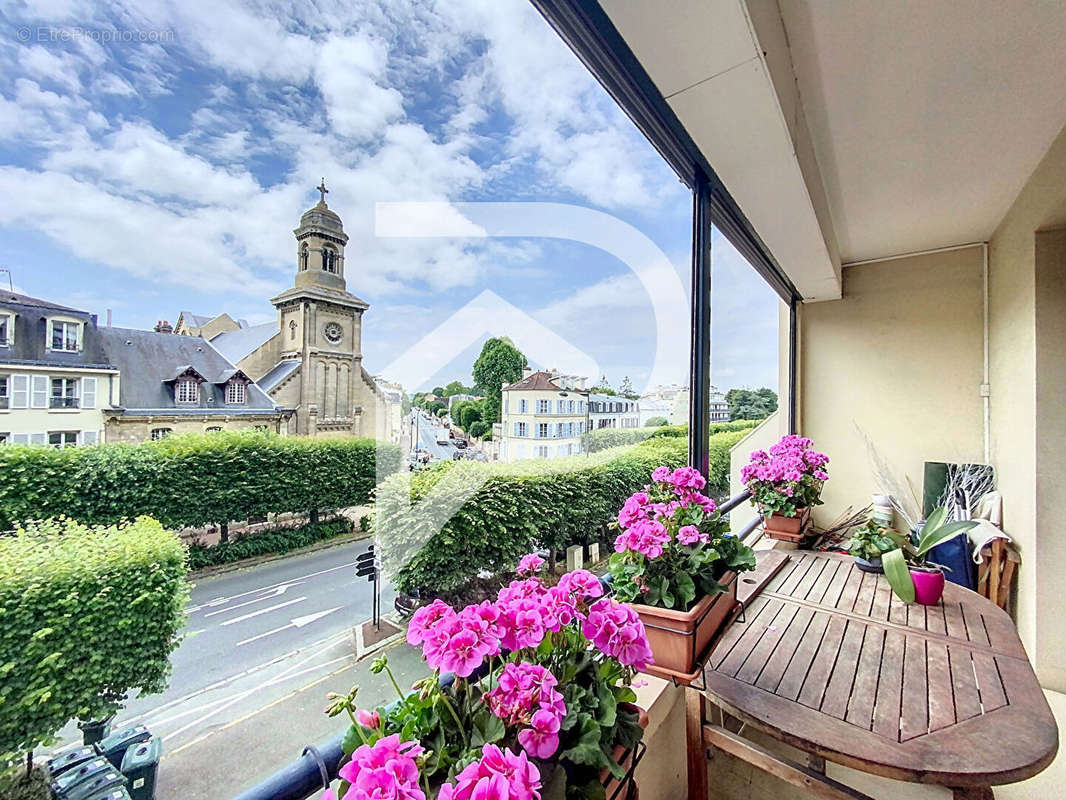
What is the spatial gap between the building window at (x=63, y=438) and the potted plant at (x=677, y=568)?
3.43 feet

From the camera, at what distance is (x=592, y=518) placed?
158cm

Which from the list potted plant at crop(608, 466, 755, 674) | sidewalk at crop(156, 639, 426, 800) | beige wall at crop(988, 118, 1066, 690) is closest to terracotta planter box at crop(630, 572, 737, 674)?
potted plant at crop(608, 466, 755, 674)

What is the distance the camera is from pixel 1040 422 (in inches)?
78.6

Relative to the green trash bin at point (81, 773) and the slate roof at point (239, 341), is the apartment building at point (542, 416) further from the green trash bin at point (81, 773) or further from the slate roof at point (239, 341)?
the green trash bin at point (81, 773)

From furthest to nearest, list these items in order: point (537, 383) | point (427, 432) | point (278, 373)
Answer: point (537, 383)
point (427, 432)
point (278, 373)

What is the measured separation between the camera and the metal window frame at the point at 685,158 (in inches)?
39.3

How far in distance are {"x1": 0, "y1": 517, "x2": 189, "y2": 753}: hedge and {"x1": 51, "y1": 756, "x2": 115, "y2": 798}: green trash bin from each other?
0.06m

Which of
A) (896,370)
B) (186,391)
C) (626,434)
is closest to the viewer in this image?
(186,391)

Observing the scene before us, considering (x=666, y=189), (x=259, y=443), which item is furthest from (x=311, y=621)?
(x=666, y=189)

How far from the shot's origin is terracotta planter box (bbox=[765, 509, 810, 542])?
223cm

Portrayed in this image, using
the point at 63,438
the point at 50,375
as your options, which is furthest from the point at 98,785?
the point at 50,375

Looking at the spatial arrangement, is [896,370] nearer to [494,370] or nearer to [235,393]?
[494,370]

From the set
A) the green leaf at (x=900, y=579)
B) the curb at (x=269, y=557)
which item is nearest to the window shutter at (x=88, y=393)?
the curb at (x=269, y=557)

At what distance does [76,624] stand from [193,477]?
0.98 feet
